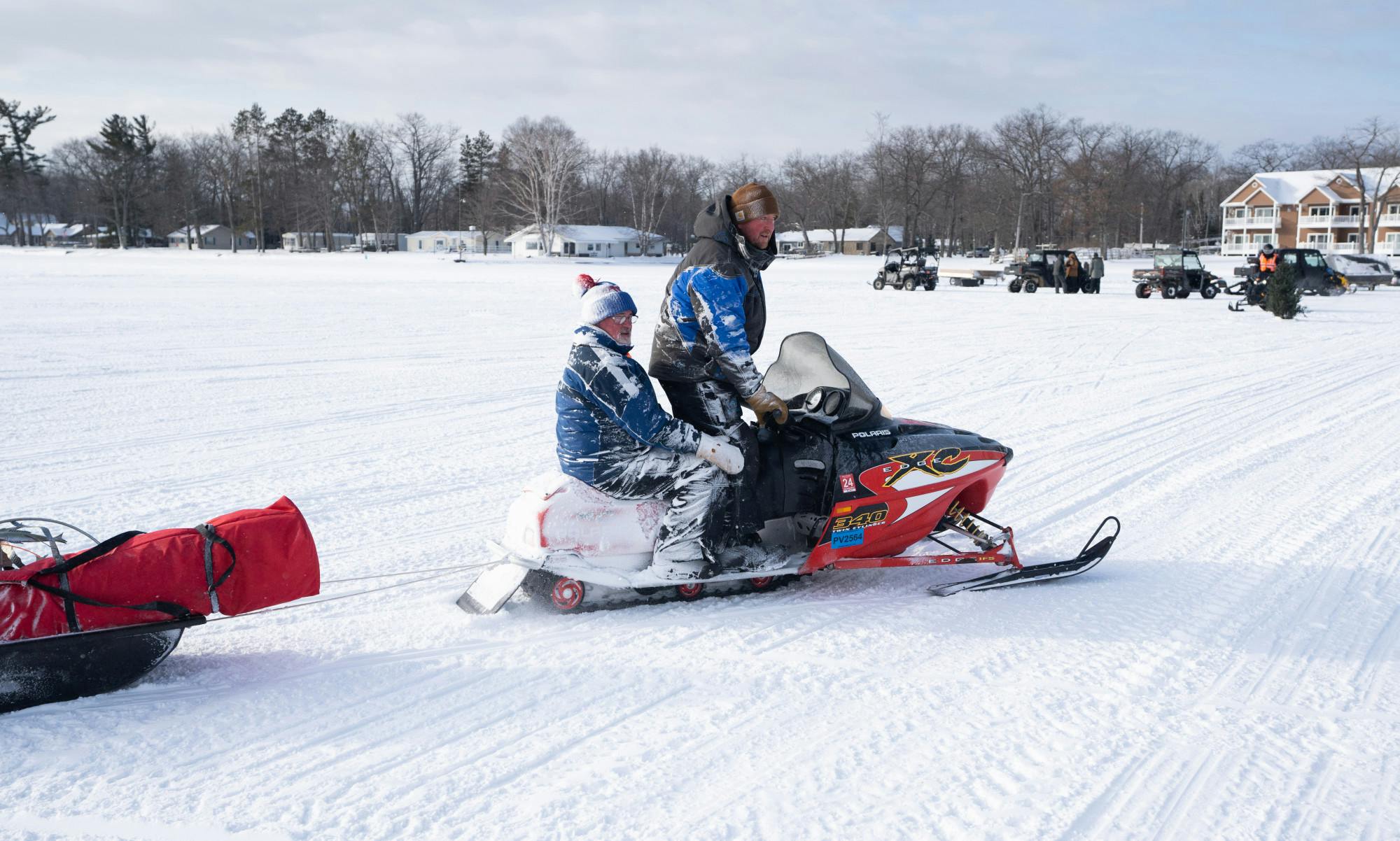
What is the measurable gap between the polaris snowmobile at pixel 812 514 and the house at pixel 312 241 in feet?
247

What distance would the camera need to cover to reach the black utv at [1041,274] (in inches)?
1190

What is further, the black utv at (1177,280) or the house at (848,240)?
the house at (848,240)

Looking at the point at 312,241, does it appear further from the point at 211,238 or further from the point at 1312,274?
the point at 1312,274

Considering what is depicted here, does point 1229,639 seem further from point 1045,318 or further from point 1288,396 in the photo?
point 1045,318

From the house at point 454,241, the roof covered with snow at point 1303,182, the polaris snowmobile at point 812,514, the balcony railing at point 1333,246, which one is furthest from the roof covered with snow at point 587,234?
the polaris snowmobile at point 812,514

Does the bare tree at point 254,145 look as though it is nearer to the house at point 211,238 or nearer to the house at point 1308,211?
the house at point 211,238

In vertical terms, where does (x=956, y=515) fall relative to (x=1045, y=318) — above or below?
below

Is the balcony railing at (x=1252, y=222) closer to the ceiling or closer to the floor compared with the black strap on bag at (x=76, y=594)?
closer to the ceiling

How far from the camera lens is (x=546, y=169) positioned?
66750mm

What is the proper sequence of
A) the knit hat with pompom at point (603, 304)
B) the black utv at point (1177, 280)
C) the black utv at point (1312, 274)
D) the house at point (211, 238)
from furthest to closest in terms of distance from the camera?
the house at point (211, 238) → the black utv at point (1312, 274) → the black utv at point (1177, 280) → the knit hat with pompom at point (603, 304)

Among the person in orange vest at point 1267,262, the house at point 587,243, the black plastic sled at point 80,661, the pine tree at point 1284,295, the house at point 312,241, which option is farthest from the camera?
the house at point 312,241

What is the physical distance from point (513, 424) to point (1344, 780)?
6.47m

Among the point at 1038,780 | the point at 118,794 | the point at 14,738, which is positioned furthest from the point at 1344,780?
the point at 14,738

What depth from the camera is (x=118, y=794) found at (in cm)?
264
